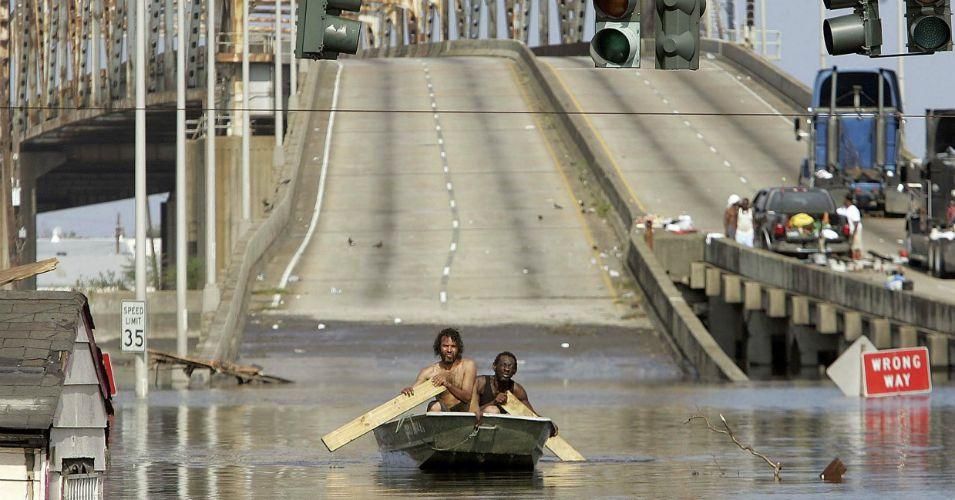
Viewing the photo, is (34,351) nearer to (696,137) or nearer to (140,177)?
(140,177)

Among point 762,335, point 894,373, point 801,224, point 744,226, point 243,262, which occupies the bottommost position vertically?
point 762,335

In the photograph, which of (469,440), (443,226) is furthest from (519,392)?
(443,226)

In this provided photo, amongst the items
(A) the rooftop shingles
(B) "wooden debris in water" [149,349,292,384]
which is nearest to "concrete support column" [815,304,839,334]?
(B) "wooden debris in water" [149,349,292,384]

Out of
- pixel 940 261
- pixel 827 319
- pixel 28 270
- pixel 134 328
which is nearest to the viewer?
pixel 28 270

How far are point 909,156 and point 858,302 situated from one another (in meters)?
28.9

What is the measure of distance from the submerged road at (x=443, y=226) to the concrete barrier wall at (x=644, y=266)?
87 cm

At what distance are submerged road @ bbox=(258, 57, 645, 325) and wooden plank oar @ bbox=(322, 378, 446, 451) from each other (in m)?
24.7

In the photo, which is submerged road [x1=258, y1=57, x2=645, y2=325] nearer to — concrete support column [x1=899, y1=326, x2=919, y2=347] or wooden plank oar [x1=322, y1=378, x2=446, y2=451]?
concrete support column [x1=899, y1=326, x2=919, y2=347]

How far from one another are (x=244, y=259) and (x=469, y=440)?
1112 inches

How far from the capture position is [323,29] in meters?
16.3

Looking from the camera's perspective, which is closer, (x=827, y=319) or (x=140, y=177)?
(x=140, y=177)

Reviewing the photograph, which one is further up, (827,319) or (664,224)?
(664,224)

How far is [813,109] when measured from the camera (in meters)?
62.2

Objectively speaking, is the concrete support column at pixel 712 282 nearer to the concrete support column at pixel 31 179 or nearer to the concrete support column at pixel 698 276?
the concrete support column at pixel 698 276
